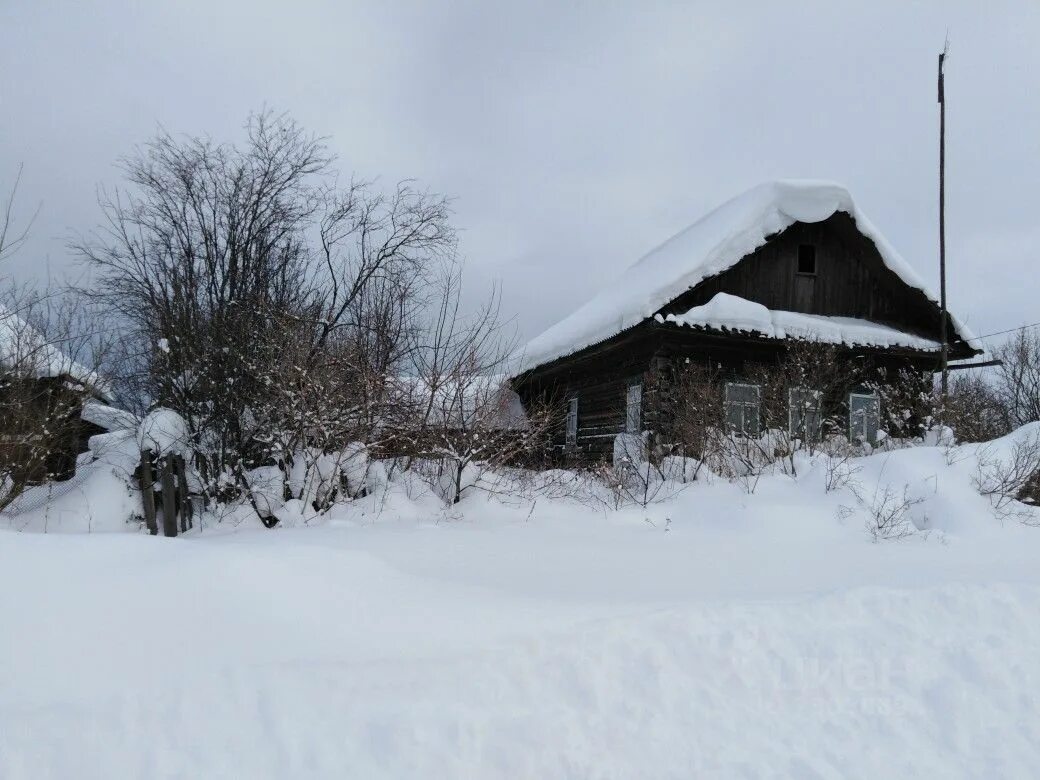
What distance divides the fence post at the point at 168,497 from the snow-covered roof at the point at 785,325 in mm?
6736

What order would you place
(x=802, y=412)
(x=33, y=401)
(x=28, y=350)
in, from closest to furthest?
(x=802, y=412)
(x=33, y=401)
(x=28, y=350)

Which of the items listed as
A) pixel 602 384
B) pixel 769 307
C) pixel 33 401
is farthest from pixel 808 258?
pixel 33 401

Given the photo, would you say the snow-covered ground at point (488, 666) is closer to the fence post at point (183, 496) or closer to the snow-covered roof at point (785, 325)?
the fence post at point (183, 496)

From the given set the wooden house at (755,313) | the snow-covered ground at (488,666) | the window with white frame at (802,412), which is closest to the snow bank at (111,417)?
the wooden house at (755,313)

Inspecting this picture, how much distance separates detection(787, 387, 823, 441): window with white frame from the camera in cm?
867

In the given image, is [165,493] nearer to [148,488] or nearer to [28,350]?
[148,488]

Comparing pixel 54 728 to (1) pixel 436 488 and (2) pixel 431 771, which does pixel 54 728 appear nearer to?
(2) pixel 431 771

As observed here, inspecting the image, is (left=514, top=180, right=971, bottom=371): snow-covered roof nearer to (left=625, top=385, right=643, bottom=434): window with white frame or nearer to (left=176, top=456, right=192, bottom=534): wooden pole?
(left=625, top=385, right=643, bottom=434): window with white frame

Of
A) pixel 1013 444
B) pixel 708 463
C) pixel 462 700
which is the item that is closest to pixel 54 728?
pixel 462 700

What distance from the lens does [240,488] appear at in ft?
25.7

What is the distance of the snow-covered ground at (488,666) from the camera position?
9.25 feet

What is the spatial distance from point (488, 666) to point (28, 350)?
891cm

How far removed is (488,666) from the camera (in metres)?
3.28

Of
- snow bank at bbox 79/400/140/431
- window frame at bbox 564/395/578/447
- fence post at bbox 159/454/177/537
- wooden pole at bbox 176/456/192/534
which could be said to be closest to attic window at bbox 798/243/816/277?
window frame at bbox 564/395/578/447
